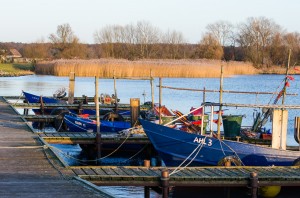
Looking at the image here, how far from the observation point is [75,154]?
74.7ft

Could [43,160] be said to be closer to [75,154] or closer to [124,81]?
[75,154]

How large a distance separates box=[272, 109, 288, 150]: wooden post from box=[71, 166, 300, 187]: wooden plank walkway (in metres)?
2.13

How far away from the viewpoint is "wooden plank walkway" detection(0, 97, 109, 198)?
1127cm

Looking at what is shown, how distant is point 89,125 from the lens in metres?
23.1

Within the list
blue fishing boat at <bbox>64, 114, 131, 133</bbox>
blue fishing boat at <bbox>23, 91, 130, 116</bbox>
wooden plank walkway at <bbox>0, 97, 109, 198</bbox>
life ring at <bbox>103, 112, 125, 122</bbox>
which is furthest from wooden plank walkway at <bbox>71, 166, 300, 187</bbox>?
blue fishing boat at <bbox>23, 91, 130, 116</bbox>

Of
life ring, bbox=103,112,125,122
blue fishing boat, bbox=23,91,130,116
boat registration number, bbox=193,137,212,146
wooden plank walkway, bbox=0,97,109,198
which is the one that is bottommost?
blue fishing boat, bbox=23,91,130,116

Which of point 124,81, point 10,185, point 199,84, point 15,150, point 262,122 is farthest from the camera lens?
point 124,81

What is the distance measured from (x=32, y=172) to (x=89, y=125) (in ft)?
32.3

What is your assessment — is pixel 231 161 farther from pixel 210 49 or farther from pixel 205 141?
pixel 210 49

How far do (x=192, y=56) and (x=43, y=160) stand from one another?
69.3 metres

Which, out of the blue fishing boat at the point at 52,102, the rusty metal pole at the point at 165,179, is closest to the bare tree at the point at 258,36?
the blue fishing boat at the point at 52,102

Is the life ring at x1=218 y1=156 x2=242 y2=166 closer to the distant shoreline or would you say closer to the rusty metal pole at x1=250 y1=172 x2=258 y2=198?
the rusty metal pole at x1=250 y1=172 x2=258 y2=198

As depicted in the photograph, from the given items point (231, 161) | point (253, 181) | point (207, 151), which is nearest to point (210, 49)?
point (207, 151)

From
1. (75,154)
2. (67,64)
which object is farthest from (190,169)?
(67,64)
